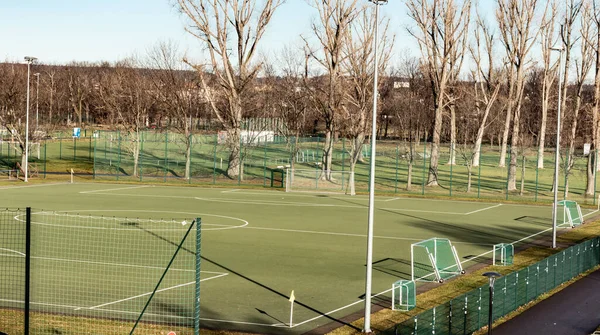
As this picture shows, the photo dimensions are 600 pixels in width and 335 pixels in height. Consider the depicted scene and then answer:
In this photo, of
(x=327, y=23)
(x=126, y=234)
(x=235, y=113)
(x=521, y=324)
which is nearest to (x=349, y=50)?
(x=327, y=23)

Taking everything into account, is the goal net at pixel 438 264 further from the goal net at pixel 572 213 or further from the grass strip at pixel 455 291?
the goal net at pixel 572 213

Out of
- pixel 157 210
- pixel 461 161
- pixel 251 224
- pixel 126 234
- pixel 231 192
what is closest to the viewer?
pixel 126 234

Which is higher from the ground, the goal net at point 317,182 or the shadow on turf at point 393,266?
the goal net at point 317,182

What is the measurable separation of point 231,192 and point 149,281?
3081 centimetres

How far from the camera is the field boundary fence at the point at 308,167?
57.9 metres

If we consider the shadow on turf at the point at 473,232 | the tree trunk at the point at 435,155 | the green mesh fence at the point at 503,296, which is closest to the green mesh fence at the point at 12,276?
the green mesh fence at the point at 503,296

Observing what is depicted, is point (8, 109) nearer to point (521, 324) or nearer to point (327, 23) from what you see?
point (327, 23)

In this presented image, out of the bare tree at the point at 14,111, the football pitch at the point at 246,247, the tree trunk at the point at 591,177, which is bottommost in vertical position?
the football pitch at the point at 246,247

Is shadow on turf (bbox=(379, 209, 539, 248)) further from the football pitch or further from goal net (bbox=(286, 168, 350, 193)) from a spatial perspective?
goal net (bbox=(286, 168, 350, 193))

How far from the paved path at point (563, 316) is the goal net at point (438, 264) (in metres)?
3.57

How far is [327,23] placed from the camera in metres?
62.4

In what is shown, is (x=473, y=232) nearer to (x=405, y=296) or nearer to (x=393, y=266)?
(x=393, y=266)

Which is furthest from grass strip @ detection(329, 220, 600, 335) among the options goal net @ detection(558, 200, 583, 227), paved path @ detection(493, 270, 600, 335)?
goal net @ detection(558, 200, 583, 227)

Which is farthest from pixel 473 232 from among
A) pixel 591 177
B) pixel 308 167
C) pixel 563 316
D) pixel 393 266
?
pixel 308 167
